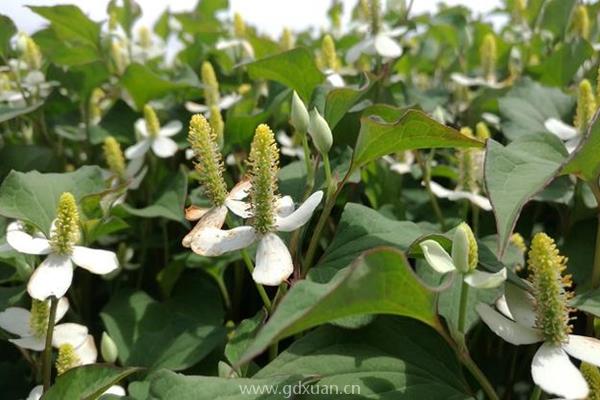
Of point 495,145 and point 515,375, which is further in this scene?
point 515,375

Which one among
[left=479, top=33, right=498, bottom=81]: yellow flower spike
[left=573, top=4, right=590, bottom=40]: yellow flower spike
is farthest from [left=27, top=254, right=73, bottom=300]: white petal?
[left=573, top=4, right=590, bottom=40]: yellow flower spike

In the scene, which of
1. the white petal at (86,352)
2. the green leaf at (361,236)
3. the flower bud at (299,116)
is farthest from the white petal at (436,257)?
the white petal at (86,352)

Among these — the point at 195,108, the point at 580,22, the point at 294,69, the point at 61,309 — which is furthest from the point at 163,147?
the point at 580,22

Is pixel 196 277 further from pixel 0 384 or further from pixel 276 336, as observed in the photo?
pixel 276 336

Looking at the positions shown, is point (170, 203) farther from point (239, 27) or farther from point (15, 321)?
point (239, 27)

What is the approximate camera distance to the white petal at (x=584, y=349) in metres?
0.59

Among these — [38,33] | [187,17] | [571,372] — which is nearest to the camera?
[571,372]

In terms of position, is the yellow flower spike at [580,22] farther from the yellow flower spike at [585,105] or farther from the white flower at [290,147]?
the white flower at [290,147]

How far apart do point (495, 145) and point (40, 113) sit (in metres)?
0.89

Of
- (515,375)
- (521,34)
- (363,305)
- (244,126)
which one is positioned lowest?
(515,375)

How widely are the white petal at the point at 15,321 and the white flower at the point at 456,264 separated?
0.49 m

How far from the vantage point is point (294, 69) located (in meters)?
0.98

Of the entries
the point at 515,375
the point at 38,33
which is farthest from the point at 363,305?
the point at 38,33

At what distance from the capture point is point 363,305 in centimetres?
51
